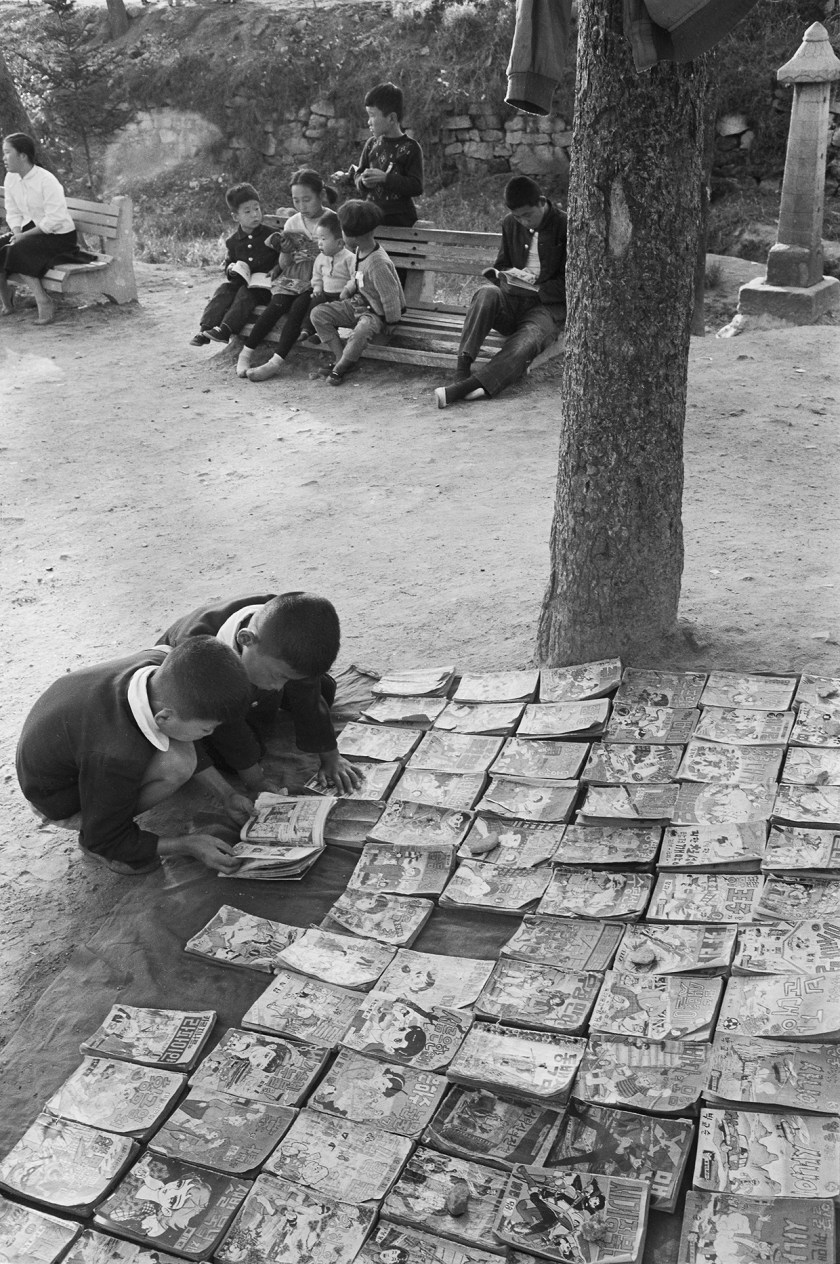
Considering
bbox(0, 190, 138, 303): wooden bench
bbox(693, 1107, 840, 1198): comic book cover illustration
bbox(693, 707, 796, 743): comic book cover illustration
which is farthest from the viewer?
bbox(0, 190, 138, 303): wooden bench

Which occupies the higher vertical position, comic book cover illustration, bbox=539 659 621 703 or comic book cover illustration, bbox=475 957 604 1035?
comic book cover illustration, bbox=539 659 621 703

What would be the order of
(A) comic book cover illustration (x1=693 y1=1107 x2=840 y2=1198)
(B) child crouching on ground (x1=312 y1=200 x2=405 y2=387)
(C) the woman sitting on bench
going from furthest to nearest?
(C) the woman sitting on bench < (B) child crouching on ground (x1=312 y1=200 x2=405 y2=387) < (A) comic book cover illustration (x1=693 y1=1107 x2=840 y2=1198)

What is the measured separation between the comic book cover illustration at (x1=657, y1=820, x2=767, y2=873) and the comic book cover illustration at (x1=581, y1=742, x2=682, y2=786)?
0.82ft

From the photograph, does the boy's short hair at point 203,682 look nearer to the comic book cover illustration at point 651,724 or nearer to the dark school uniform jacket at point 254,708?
the dark school uniform jacket at point 254,708

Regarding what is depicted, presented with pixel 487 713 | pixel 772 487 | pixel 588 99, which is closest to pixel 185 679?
pixel 487 713

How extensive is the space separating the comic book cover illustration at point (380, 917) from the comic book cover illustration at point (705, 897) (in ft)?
1.91

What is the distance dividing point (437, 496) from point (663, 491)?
74.4 inches

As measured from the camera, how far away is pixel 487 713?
360 cm

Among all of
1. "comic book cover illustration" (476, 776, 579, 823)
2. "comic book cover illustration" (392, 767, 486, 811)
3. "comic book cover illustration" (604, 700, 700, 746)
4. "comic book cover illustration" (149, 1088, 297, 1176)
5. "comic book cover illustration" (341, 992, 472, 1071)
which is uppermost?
"comic book cover illustration" (604, 700, 700, 746)

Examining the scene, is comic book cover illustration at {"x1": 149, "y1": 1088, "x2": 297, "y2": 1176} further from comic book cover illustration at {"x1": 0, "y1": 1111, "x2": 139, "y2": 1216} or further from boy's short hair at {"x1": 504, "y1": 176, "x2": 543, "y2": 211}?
boy's short hair at {"x1": 504, "y1": 176, "x2": 543, "y2": 211}

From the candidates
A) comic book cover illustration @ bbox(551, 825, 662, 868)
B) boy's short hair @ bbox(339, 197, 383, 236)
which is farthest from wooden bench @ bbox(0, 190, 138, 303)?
comic book cover illustration @ bbox(551, 825, 662, 868)

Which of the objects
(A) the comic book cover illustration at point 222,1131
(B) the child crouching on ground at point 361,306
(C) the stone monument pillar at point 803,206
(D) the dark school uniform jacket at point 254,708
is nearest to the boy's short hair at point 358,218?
(B) the child crouching on ground at point 361,306

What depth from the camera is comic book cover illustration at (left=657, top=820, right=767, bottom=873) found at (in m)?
2.86

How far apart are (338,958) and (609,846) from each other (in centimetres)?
77
